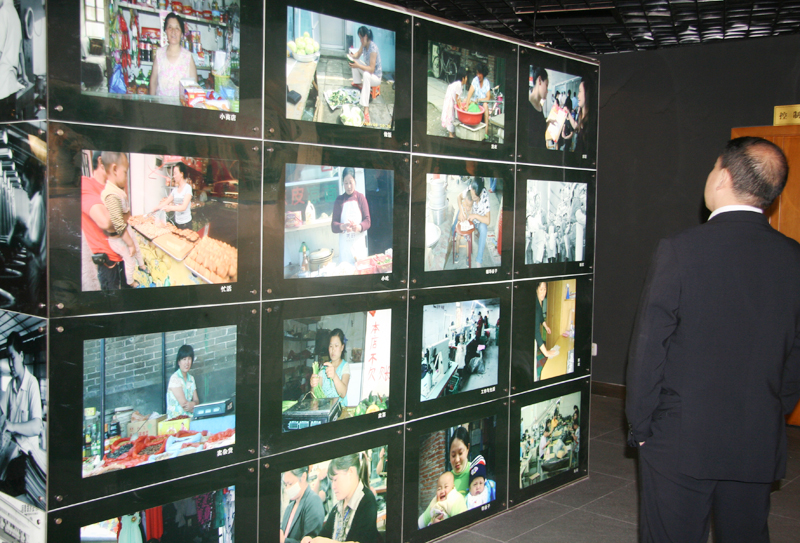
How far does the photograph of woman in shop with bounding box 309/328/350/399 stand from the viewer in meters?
→ 2.94

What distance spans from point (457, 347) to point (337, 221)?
3.34ft

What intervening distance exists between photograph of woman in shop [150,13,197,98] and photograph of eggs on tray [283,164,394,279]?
53cm

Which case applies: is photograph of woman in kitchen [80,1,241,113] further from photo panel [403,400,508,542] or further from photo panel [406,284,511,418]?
photo panel [403,400,508,542]

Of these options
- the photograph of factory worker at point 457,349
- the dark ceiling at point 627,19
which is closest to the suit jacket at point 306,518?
the photograph of factory worker at point 457,349

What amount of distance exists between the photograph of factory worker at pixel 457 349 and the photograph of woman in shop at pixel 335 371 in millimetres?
502

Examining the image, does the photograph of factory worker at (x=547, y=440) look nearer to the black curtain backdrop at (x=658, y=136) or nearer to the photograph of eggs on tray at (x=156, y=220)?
the photograph of eggs on tray at (x=156, y=220)

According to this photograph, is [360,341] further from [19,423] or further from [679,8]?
[679,8]

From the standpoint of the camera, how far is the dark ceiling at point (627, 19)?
18.0ft

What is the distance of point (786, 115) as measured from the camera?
5.67 m

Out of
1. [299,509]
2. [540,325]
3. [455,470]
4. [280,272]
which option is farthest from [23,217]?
[540,325]

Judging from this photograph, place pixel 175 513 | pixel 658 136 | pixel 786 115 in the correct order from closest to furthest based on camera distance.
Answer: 1. pixel 175 513
2. pixel 786 115
3. pixel 658 136

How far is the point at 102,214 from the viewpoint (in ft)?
7.36

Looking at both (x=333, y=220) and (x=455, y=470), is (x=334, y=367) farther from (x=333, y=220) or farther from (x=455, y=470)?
(x=455, y=470)

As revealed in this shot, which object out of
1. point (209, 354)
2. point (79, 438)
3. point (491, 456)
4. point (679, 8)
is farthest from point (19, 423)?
point (679, 8)
